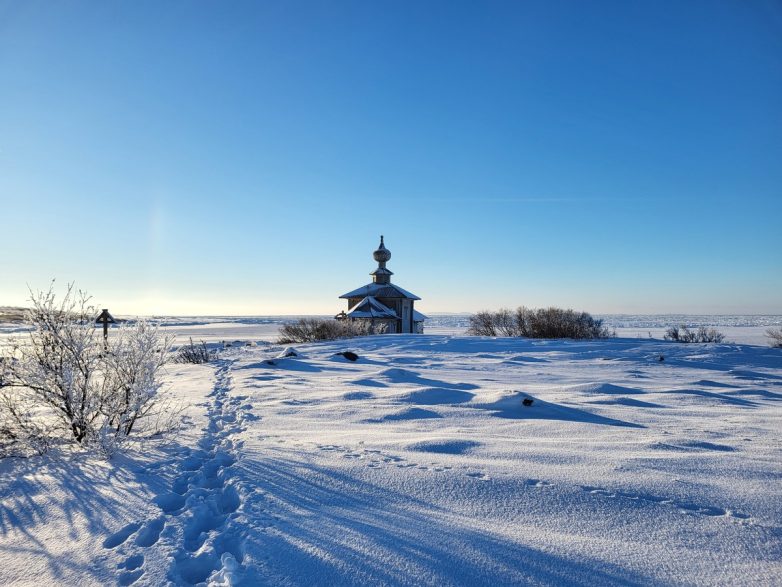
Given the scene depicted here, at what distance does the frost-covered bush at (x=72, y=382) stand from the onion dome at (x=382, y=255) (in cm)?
2735

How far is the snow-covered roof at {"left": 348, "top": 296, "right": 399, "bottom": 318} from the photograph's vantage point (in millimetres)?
27000

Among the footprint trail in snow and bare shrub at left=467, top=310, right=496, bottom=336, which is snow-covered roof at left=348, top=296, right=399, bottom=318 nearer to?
bare shrub at left=467, top=310, right=496, bottom=336

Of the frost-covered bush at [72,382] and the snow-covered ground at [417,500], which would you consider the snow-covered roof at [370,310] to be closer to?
the snow-covered ground at [417,500]

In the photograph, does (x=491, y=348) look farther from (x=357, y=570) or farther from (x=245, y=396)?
(x=357, y=570)

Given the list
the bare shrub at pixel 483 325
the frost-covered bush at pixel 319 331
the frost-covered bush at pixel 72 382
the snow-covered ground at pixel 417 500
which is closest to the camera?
the snow-covered ground at pixel 417 500

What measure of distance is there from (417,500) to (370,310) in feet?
80.7

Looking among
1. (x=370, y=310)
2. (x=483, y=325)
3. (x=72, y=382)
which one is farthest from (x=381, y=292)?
(x=72, y=382)

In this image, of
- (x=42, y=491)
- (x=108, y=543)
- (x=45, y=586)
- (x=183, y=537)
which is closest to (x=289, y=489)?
(x=183, y=537)

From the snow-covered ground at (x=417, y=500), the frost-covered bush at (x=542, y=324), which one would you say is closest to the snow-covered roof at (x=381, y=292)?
the frost-covered bush at (x=542, y=324)

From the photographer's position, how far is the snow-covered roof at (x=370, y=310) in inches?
1063

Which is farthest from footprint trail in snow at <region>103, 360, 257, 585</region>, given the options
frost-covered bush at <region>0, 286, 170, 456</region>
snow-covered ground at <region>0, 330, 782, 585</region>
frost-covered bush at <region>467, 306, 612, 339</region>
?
frost-covered bush at <region>467, 306, 612, 339</region>

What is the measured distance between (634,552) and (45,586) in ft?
9.61

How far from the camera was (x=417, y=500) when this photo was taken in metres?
2.87

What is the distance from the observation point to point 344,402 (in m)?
6.24
